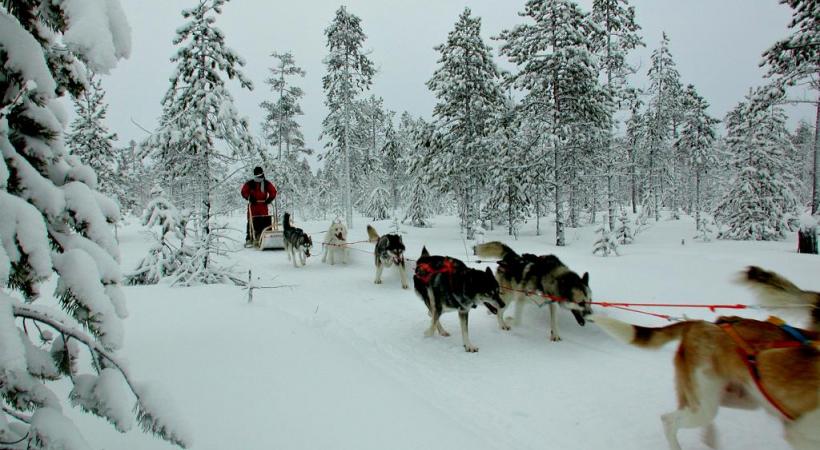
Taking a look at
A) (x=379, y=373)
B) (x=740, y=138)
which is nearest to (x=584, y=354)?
(x=379, y=373)

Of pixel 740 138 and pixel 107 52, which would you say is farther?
pixel 740 138

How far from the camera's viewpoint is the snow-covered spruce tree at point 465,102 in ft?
55.5

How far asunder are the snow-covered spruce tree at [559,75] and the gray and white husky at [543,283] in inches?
425

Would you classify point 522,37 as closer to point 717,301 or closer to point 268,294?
point 717,301

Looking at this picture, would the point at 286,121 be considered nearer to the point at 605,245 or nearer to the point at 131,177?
the point at 131,177

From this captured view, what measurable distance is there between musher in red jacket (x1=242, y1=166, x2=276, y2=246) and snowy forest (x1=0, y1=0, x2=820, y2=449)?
0.86 m

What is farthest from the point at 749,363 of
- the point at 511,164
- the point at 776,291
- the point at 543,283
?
the point at 511,164

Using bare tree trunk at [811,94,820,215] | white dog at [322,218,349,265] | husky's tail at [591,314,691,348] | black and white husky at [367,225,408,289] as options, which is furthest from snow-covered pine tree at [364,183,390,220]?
husky's tail at [591,314,691,348]

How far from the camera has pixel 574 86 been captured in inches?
613

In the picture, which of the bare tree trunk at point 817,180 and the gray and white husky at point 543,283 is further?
the bare tree trunk at point 817,180

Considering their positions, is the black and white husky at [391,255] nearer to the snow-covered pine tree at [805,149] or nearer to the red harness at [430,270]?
the red harness at [430,270]

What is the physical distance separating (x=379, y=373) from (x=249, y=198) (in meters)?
10.8

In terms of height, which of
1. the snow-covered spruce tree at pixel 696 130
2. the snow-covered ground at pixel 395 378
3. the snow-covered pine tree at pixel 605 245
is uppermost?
the snow-covered spruce tree at pixel 696 130

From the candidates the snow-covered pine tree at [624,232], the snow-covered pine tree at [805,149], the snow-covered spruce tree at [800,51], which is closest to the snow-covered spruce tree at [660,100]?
the snow-covered pine tree at [624,232]
